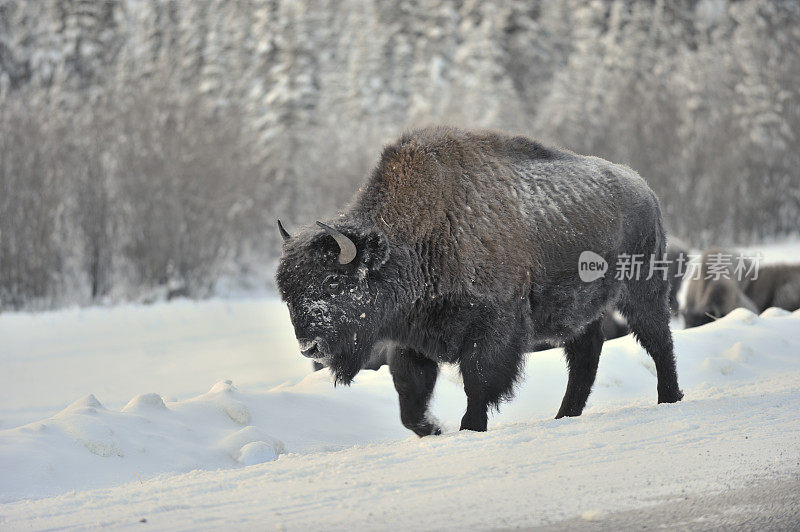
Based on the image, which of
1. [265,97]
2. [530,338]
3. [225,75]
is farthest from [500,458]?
[225,75]

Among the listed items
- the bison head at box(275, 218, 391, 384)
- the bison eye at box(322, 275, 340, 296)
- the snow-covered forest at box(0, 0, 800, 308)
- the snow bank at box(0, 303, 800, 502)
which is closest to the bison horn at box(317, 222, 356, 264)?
the bison head at box(275, 218, 391, 384)

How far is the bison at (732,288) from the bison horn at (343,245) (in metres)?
9.13

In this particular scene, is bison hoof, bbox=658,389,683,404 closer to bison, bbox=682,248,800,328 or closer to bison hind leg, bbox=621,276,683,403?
bison hind leg, bbox=621,276,683,403

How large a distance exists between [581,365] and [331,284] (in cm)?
236

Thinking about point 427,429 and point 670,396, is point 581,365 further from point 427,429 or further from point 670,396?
point 427,429

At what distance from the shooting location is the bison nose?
494cm

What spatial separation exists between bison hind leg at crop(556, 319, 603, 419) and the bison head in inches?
72.7

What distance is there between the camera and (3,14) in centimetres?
4066

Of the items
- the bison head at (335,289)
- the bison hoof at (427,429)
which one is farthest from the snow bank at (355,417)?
the bison head at (335,289)

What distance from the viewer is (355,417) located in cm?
672

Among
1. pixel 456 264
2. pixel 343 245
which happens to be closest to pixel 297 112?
pixel 456 264

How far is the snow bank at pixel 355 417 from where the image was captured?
464 centimetres

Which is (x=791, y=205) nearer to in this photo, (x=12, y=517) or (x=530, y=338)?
(x=530, y=338)

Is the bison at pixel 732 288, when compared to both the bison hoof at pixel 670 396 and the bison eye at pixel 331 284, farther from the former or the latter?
the bison eye at pixel 331 284
